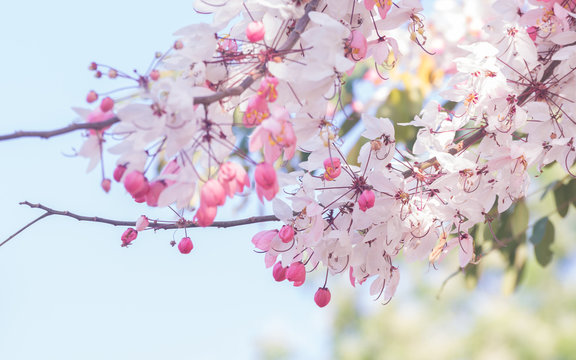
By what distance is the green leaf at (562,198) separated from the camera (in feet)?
4.68

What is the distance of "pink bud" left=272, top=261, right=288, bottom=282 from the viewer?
952 millimetres

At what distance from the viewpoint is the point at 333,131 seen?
3.02ft

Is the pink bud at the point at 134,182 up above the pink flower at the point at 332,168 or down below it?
above

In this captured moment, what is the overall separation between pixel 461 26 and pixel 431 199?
55.7 inches

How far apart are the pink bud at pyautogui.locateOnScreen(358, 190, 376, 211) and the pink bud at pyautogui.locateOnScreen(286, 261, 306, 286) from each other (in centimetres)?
12

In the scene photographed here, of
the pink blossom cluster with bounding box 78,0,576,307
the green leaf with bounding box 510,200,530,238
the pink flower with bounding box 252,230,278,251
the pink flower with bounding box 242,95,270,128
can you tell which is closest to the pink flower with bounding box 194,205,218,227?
the pink blossom cluster with bounding box 78,0,576,307

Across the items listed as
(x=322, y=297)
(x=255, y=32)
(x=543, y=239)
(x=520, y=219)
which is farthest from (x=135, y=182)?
(x=543, y=239)

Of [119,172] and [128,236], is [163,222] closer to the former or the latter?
[128,236]

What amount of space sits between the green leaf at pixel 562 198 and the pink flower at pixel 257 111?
0.89m

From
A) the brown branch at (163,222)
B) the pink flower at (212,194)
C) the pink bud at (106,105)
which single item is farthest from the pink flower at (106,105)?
the brown branch at (163,222)

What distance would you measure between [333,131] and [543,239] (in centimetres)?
78

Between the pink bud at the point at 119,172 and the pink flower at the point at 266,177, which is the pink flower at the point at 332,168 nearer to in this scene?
the pink flower at the point at 266,177

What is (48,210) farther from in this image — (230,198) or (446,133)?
(446,133)

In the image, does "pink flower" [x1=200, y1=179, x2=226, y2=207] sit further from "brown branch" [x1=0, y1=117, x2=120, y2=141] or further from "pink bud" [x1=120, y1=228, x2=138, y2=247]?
"pink bud" [x1=120, y1=228, x2=138, y2=247]
